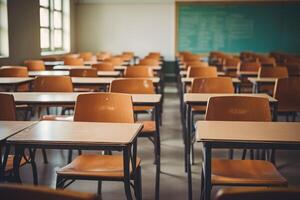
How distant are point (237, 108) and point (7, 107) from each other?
5.03ft

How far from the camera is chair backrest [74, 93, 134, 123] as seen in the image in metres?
2.79

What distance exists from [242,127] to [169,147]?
241 cm

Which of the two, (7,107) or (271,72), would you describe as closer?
(7,107)

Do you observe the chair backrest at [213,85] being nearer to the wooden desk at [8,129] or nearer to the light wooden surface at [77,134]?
the light wooden surface at [77,134]

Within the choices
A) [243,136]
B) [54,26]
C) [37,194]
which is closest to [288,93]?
[243,136]

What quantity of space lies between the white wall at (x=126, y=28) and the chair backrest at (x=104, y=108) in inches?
378

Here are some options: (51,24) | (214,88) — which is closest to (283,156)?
(214,88)

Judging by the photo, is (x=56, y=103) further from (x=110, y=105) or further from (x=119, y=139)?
(x=119, y=139)

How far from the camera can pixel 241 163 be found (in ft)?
8.61

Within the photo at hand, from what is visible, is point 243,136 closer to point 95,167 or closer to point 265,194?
point 95,167

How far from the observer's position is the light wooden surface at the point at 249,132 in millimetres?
2080

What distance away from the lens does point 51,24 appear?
10234mm

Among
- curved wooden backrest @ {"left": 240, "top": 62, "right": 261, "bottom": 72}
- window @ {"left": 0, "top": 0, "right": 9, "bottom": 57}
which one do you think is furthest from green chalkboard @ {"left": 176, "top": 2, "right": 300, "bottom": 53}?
window @ {"left": 0, "top": 0, "right": 9, "bottom": 57}

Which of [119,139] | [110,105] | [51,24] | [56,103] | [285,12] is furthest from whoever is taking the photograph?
[285,12]
